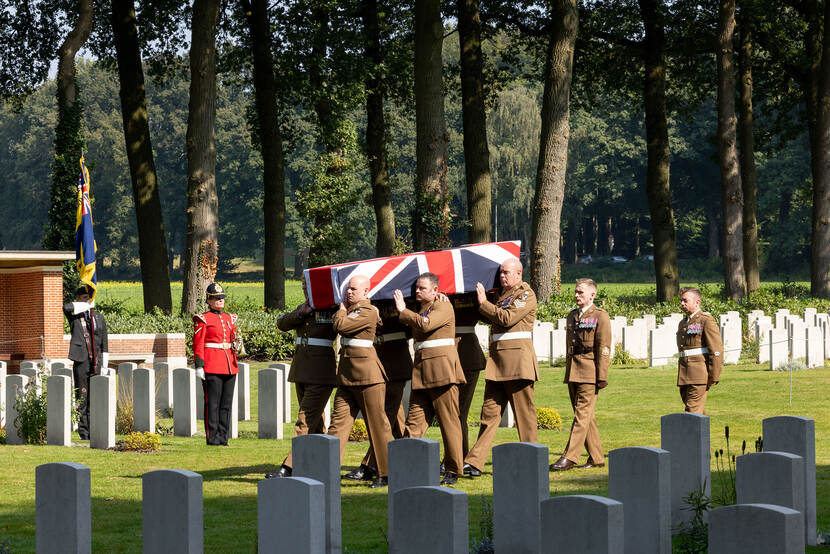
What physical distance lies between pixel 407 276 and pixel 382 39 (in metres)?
27.8

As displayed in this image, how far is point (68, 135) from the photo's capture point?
1079 inches

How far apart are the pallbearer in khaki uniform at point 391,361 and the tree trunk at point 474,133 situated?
1616 centimetres

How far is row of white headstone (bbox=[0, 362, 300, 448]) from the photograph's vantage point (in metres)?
12.5

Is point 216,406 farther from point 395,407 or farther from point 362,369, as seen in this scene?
point 362,369

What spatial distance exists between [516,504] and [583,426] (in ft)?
16.7

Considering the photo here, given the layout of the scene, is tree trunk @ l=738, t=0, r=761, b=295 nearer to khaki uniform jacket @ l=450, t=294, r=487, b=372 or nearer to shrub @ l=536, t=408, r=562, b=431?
shrub @ l=536, t=408, r=562, b=431

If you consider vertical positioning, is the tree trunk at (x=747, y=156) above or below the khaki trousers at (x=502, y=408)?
above

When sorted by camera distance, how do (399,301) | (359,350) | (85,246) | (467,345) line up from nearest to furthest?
(359,350), (399,301), (467,345), (85,246)

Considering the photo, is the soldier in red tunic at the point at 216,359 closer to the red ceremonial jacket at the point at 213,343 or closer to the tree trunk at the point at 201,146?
the red ceremonial jacket at the point at 213,343

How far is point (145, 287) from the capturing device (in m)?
27.9

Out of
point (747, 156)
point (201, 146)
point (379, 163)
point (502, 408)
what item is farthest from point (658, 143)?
point (502, 408)

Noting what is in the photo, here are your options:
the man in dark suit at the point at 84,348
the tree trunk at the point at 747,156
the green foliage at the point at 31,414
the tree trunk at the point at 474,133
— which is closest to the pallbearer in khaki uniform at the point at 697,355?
the man in dark suit at the point at 84,348

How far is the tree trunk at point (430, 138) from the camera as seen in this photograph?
973 inches

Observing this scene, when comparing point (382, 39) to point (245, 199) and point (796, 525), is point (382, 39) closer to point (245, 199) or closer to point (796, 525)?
point (796, 525)
